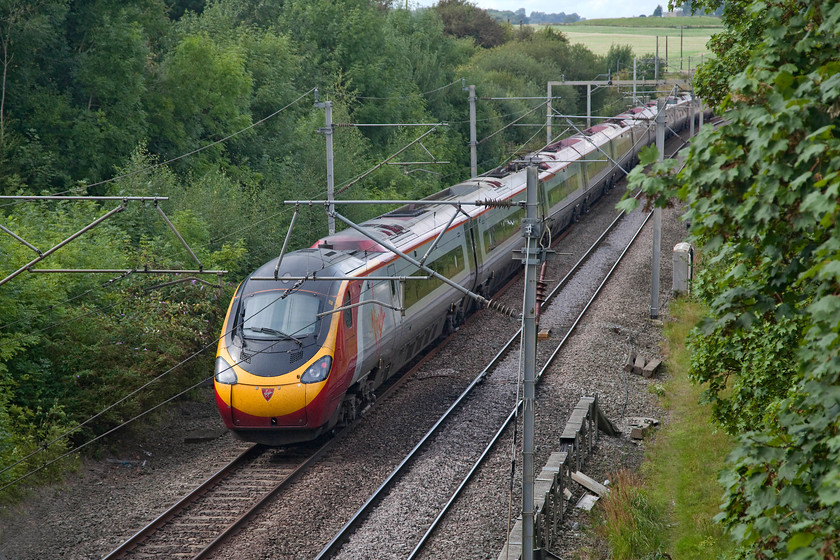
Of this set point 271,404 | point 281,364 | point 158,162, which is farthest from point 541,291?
point 158,162

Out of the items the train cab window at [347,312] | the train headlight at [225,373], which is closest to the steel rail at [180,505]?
the train headlight at [225,373]

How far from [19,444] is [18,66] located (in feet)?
46.2

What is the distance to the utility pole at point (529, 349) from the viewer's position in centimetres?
1123

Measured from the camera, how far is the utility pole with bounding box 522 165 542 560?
11.2m

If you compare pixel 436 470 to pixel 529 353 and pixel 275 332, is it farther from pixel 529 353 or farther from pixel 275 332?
pixel 529 353

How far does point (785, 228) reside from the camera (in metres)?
5.57

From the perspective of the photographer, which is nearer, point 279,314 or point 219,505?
point 219,505

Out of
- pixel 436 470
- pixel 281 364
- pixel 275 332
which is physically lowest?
pixel 436 470

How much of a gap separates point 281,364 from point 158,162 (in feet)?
52.1

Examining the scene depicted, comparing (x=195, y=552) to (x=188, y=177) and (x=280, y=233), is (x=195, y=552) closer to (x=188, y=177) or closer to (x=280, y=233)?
(x=280, y=233)

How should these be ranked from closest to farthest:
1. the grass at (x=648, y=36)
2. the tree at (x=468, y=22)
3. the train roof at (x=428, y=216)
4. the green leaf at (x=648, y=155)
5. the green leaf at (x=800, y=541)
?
the green leaf at (x=800, y=541)
the green leaf at (x=648, y=155)
the train roof at (x=428, y=216)
the tree at (x=468, y=22)
the grass at (x=648, y=36)

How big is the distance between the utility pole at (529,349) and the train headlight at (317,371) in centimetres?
409

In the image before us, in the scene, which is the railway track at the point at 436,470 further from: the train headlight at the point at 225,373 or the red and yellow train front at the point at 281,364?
the train headlight at the point at 225,373

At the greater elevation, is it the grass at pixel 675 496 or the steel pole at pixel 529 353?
the steel pole at pixel 529 353
